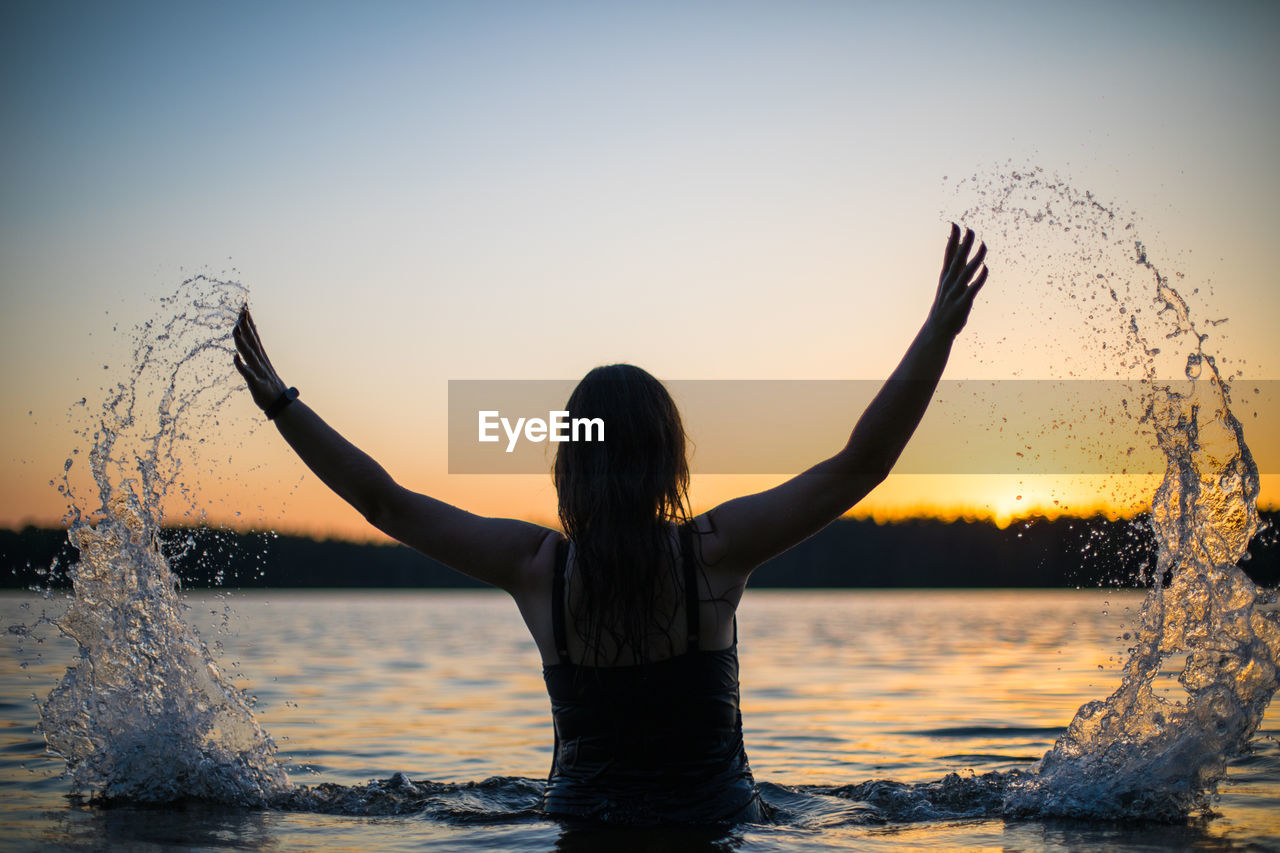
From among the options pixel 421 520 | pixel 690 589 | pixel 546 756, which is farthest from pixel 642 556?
pixel 546 756

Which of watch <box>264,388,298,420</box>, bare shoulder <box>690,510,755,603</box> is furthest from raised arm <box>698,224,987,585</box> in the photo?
watch <box>264,388,298,420</box>

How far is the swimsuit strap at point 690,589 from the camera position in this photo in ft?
9.86

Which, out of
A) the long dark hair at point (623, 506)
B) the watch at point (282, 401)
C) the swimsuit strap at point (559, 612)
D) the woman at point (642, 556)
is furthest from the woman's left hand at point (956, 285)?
the watch at point (282, 401)

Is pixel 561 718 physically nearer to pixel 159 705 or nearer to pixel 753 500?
pixel 753 500

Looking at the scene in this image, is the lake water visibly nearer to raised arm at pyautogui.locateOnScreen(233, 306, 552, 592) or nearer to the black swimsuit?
the black swimsuit

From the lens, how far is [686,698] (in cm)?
307

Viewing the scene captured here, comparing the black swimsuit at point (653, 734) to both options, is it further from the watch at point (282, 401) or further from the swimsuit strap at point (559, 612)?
the watch at point (282, 401)

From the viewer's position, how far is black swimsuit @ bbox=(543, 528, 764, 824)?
3061mm

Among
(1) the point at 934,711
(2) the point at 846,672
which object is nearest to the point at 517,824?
(1) the point at 934,711

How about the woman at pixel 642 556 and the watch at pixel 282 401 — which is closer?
the woman at pixel 642 556

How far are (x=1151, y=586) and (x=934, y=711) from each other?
5.59m

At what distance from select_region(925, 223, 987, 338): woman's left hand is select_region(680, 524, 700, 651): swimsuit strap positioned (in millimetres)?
963

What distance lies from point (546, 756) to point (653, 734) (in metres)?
4.90

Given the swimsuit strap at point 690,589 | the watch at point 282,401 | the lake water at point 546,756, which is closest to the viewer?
the swimsuit strap at point 690,589
